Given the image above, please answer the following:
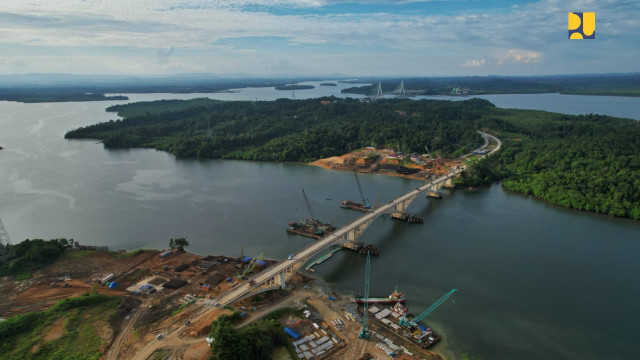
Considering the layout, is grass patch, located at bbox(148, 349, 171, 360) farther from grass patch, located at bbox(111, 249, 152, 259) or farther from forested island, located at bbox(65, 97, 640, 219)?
forested island, located at bbox(65, 97, 640, 219)

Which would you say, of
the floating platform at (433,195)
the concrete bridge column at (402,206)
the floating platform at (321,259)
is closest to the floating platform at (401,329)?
the floating platform at (321,259)

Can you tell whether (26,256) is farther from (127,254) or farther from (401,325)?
(401,325)

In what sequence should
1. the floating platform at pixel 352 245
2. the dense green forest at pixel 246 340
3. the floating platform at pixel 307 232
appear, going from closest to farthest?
1. the dense green forest at pixel 246 340
2. the floating platform at pixel 352 245
3. the floating platform at pixel 307 232

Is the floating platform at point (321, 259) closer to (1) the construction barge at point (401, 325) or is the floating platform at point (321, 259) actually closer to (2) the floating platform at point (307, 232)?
(2) the floating platform at point (307, 232)

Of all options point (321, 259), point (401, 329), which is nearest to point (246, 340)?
point (401, 329)

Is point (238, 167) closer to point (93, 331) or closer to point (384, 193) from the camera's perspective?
point (384, 193)

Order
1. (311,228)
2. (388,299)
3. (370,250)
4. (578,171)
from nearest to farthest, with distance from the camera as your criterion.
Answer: (388,299) → (370,250) → (311,228) → (578,171)

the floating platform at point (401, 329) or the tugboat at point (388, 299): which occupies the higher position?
the tugboat at point (388, 299)
